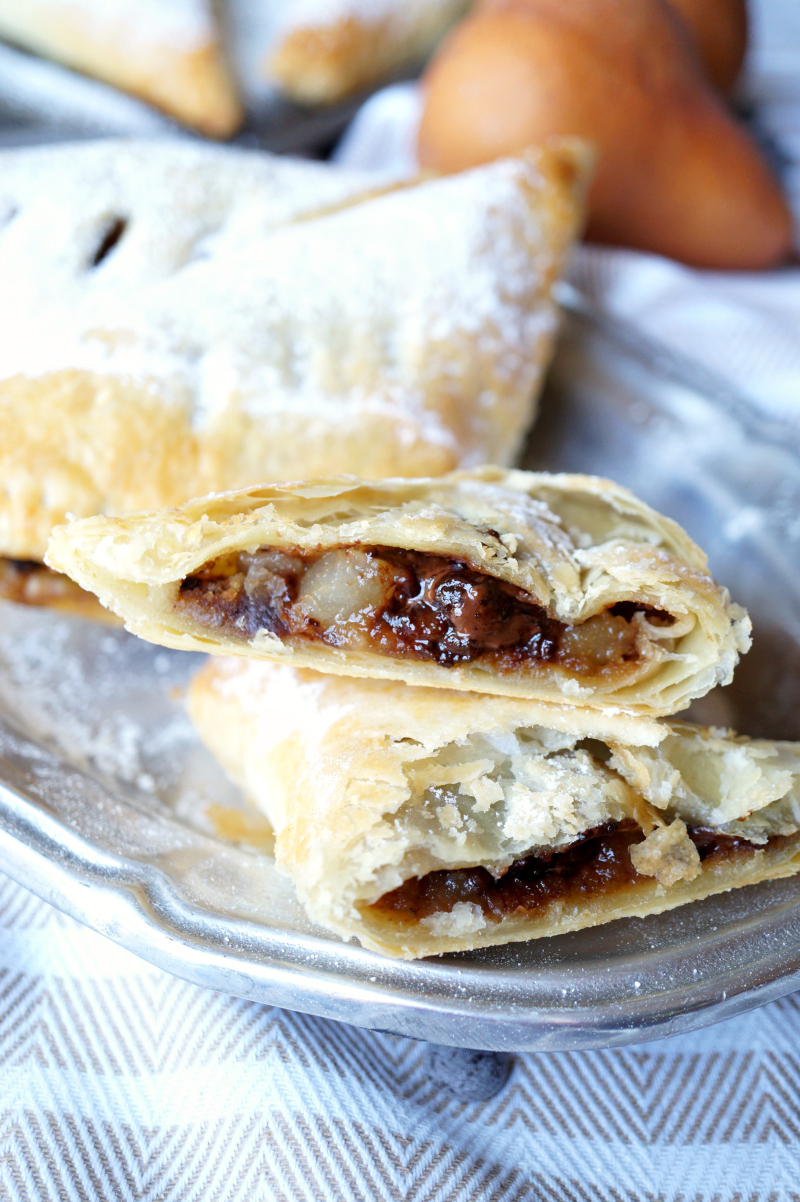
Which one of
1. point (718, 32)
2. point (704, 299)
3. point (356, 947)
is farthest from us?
point (718, 32)

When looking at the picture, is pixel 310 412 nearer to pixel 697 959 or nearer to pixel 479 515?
pixel 479 515

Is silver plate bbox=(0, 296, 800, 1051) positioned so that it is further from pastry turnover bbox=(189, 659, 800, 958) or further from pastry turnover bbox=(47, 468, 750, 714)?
pastry turnover bbox=(47, 468, 750, 714)

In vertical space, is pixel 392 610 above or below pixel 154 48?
below

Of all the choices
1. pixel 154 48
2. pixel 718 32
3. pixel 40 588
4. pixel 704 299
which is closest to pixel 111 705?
pixel 40 588

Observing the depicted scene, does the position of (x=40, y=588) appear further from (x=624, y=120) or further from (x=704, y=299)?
(x=624, y=120)

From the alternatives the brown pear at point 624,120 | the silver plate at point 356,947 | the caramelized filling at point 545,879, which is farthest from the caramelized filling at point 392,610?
the brown pear at point 624,120

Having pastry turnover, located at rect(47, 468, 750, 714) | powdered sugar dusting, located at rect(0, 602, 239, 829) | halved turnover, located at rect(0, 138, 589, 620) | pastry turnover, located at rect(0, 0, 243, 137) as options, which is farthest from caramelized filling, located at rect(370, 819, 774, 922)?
pastry turnover, located at rect(0, 0, 243, 137)

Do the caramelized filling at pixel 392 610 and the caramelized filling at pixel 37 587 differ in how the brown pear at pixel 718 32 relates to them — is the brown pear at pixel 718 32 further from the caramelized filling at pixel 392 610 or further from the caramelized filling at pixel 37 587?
the caramelized filling at pixel 37 587

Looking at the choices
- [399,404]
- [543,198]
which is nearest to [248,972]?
[399,404]
